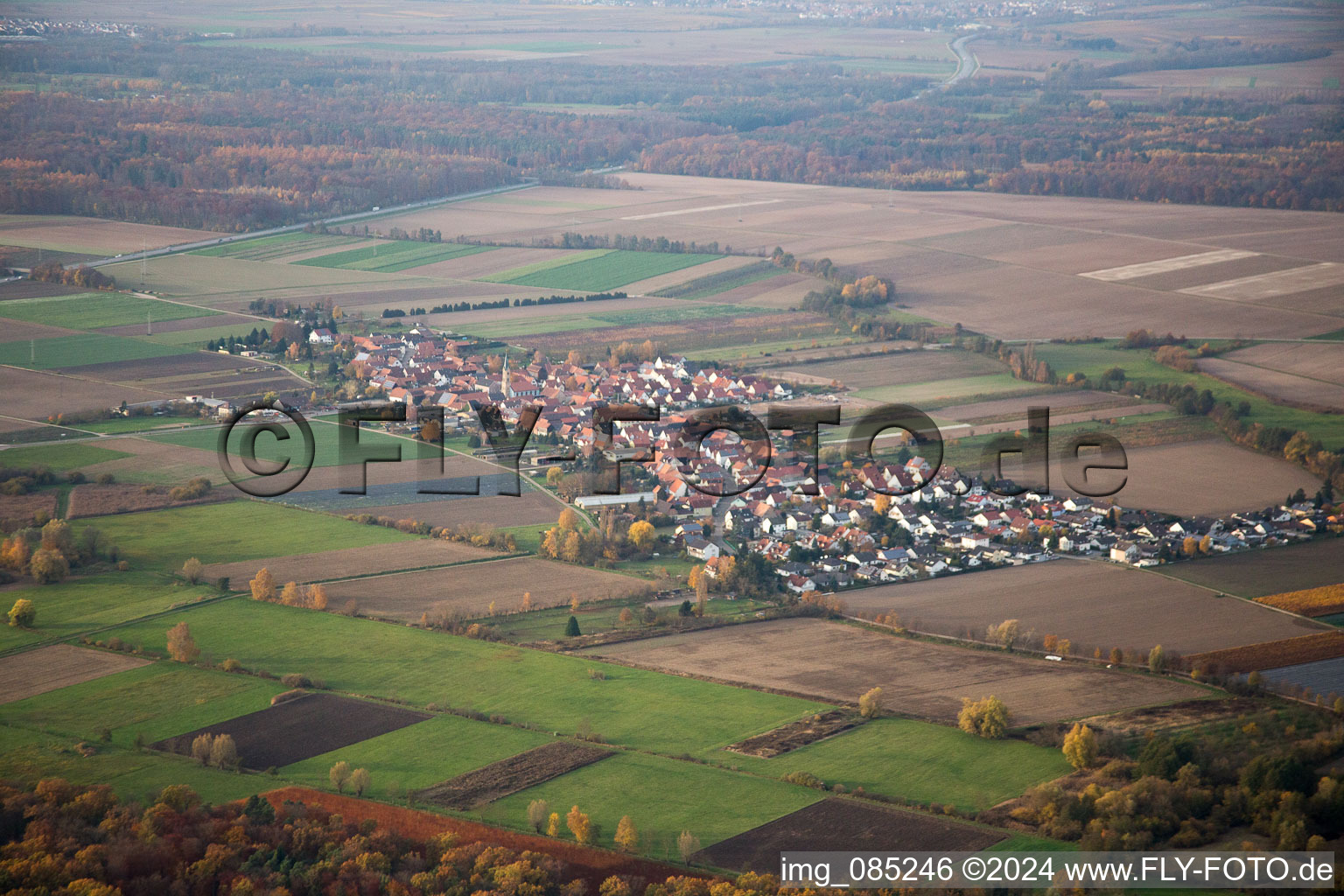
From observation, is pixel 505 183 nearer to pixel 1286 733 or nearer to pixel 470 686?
pixel 470 686

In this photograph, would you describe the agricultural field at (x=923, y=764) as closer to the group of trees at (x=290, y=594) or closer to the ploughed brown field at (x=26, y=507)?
the group of trees at (x=290, y=594)

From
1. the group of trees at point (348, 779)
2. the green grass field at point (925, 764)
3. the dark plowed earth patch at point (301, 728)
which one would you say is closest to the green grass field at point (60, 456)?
the dark plowed earth patch at point (301, 728)

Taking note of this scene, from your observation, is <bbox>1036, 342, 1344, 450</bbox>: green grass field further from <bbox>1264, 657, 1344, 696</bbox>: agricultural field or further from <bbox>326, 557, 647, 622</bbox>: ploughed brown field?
<bbox>326, 557, 647, 622</bbox>: ploughed brown field

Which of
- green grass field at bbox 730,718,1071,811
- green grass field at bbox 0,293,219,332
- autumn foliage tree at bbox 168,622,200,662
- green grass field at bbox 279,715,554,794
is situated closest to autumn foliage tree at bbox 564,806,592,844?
green grass field at bbox 279,715,554,794

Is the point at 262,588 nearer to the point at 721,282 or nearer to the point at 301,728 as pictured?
the point at 301,728

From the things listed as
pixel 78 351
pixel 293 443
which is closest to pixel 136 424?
pixel 293 443

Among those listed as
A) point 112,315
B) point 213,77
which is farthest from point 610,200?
point 213,77
